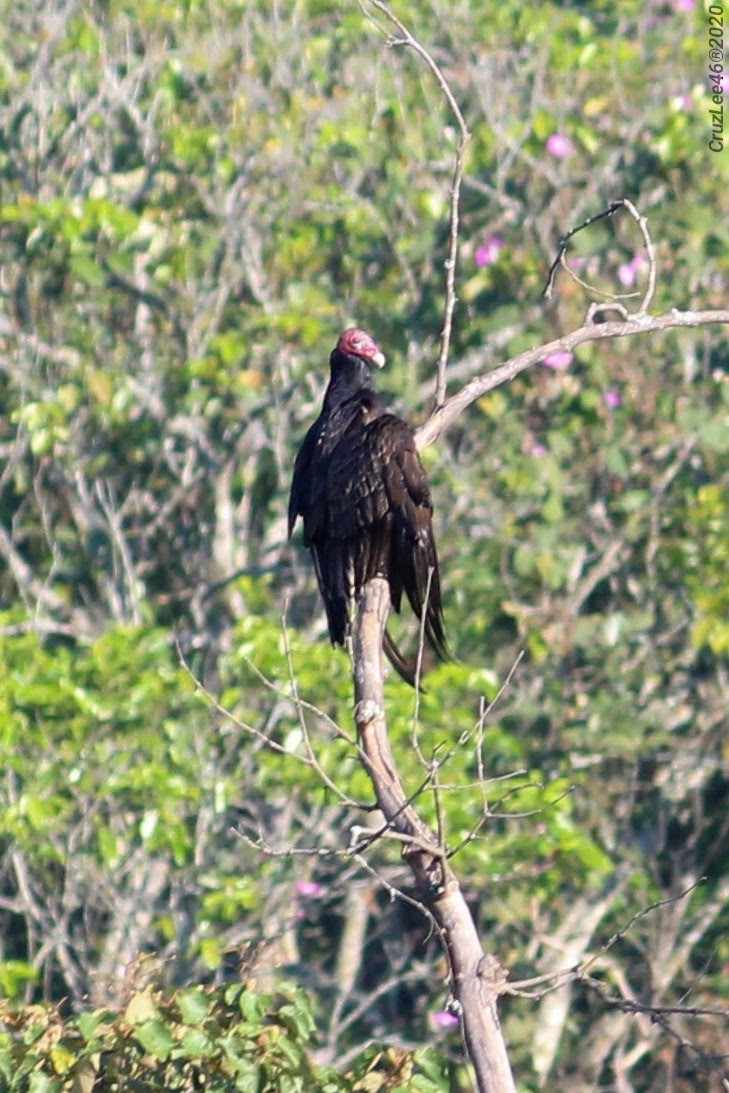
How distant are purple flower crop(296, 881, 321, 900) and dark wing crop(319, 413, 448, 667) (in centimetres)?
169

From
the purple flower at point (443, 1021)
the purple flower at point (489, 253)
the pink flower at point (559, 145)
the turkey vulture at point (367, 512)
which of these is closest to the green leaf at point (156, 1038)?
the turkey vulture at point (367, 512)

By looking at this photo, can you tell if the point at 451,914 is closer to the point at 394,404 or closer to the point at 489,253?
the point at 394,404

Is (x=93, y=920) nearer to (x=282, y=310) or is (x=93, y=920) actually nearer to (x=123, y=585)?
(x=123, y=585)

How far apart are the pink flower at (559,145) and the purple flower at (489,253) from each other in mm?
307

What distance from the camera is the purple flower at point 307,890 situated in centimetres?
529

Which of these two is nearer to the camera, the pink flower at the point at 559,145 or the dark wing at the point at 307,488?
the dark wing at the point at 307,488

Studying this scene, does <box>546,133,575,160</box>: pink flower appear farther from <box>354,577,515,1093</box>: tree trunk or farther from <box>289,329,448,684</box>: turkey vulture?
<box>354,577,515,1093</box>: tree trunk

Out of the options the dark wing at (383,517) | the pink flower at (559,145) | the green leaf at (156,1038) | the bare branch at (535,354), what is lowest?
the green leaf at (156,1038)

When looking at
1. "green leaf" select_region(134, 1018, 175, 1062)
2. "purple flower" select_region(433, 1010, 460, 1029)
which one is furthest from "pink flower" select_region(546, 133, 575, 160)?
"green leaf" select_region(134, 1018, 175, 1062)

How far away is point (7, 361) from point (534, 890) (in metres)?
2.10

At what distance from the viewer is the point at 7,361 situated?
5.68 metres

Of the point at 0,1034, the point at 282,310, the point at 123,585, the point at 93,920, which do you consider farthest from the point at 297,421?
the point at 0,1034

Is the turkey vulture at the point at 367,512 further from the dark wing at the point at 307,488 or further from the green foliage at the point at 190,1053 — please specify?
the green foliage at the point at 190,1053

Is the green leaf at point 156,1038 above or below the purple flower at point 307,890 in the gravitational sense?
above
